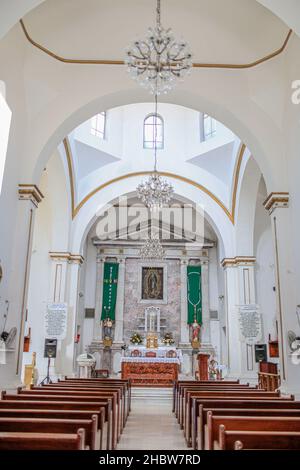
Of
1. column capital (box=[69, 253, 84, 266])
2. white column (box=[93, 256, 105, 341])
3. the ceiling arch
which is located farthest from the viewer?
white column (box=[93, 256, 105, 341])

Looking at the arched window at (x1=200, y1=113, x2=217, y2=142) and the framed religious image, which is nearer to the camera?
the arched window at (x1=200, y1=113, x2=217, y2=142)

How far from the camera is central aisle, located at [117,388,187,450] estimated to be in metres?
5.77

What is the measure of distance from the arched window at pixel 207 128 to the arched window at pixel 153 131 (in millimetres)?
1553

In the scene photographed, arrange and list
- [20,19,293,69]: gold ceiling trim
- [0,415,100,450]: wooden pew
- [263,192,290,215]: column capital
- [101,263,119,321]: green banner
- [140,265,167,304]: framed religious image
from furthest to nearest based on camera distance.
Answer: [140,265,167,304]: framed religious image → [101,263,119,321]: green banner → [263,192,290,215]: column capital → [20,19,293,69]: gold ceiling trim → [0,415,100,450]: wooden pew

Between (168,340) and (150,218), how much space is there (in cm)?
536

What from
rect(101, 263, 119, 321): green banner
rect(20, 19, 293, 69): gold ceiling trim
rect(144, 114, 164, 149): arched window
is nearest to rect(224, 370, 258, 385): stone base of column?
rect(101, 263, 119, 321): green banner

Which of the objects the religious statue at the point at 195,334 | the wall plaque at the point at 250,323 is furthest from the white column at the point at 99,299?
the wall plaque at the point at 250,323

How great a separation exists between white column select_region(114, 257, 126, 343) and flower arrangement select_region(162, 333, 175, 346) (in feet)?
5.84

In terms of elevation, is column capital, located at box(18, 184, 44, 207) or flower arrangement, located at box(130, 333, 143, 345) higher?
column capital, located at box(18, 184, 44, 207)

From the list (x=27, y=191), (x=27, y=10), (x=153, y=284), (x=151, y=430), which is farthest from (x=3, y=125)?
(x=153, y=284)

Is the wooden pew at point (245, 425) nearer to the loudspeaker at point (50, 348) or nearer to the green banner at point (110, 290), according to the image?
the loudspeaker at point (50, 348)

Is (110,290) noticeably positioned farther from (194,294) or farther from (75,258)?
(75,258)

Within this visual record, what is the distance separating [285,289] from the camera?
720 centimetres

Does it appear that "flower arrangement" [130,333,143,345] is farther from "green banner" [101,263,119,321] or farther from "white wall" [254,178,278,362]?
"white wall" [254,178,278,362]
